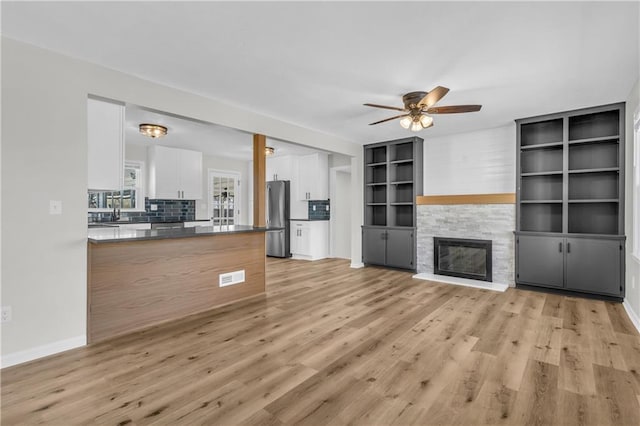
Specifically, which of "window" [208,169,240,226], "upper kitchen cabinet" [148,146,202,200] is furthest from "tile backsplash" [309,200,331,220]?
"upper kitchen cabinet" [148,146,202,200]

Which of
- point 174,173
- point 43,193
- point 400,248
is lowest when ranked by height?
point 400,248

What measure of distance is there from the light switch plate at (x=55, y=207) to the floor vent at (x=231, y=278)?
1.70m

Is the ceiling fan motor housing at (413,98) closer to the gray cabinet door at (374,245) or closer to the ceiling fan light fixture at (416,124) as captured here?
the ceiling fan light fixture at (416,124)

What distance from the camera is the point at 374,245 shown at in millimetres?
6145

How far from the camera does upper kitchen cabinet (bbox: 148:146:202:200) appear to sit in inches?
248

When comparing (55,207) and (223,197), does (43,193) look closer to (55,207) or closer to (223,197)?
(55,207)

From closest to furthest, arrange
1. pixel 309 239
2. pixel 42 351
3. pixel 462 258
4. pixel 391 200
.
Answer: pixel 42 351
pixel 462 258
pixel 391 200
pixel 309 239

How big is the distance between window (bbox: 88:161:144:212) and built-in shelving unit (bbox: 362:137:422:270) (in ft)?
15.4

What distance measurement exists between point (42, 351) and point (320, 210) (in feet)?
18.1

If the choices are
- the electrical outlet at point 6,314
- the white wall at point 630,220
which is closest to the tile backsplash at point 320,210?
the white wall at point 630,220

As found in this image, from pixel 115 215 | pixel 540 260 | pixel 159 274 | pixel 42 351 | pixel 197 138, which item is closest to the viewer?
pixel 42 351

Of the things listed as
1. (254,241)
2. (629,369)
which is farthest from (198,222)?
(629,369)

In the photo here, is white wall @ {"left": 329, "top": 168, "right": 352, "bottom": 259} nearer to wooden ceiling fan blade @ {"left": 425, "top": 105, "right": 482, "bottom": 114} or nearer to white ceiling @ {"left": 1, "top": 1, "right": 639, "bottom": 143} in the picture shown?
white ceiling @ {"left": 1, "top": 1, "right": 639, "bottom": 143}

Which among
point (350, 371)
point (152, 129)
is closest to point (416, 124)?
point (350, 371)
